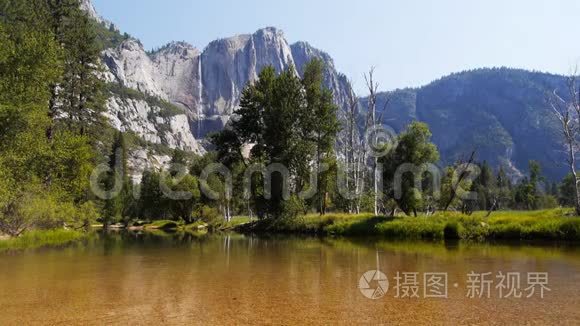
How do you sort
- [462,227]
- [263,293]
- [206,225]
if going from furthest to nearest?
1. [206,225]
2. [462,227]
3. [263,293]

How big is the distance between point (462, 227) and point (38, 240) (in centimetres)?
2484

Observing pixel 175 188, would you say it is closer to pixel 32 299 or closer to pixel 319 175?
pixel 319 175

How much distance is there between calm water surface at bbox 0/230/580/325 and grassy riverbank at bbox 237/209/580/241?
8.38 m

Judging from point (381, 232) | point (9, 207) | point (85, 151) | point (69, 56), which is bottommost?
point (381, 232)

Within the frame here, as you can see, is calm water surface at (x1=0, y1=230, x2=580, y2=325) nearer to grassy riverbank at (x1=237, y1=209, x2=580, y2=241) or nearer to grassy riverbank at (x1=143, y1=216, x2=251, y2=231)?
grassy riverbank at (x1=237, y1=209, x2=580, y2=241)

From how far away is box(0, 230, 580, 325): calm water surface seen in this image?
25.5 ft

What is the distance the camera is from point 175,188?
73.8 metres

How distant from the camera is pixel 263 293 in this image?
988cm

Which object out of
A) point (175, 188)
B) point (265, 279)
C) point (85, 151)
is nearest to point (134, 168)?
point (175, 188)

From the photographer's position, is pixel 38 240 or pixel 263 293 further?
pixel 38 240

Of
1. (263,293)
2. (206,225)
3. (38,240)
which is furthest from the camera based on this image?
(206,225)

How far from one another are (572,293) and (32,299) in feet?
37.5

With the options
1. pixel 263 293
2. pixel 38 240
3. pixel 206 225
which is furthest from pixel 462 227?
pixel 206 225

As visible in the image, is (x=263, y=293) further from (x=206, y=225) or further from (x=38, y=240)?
(x=206, y=225)
